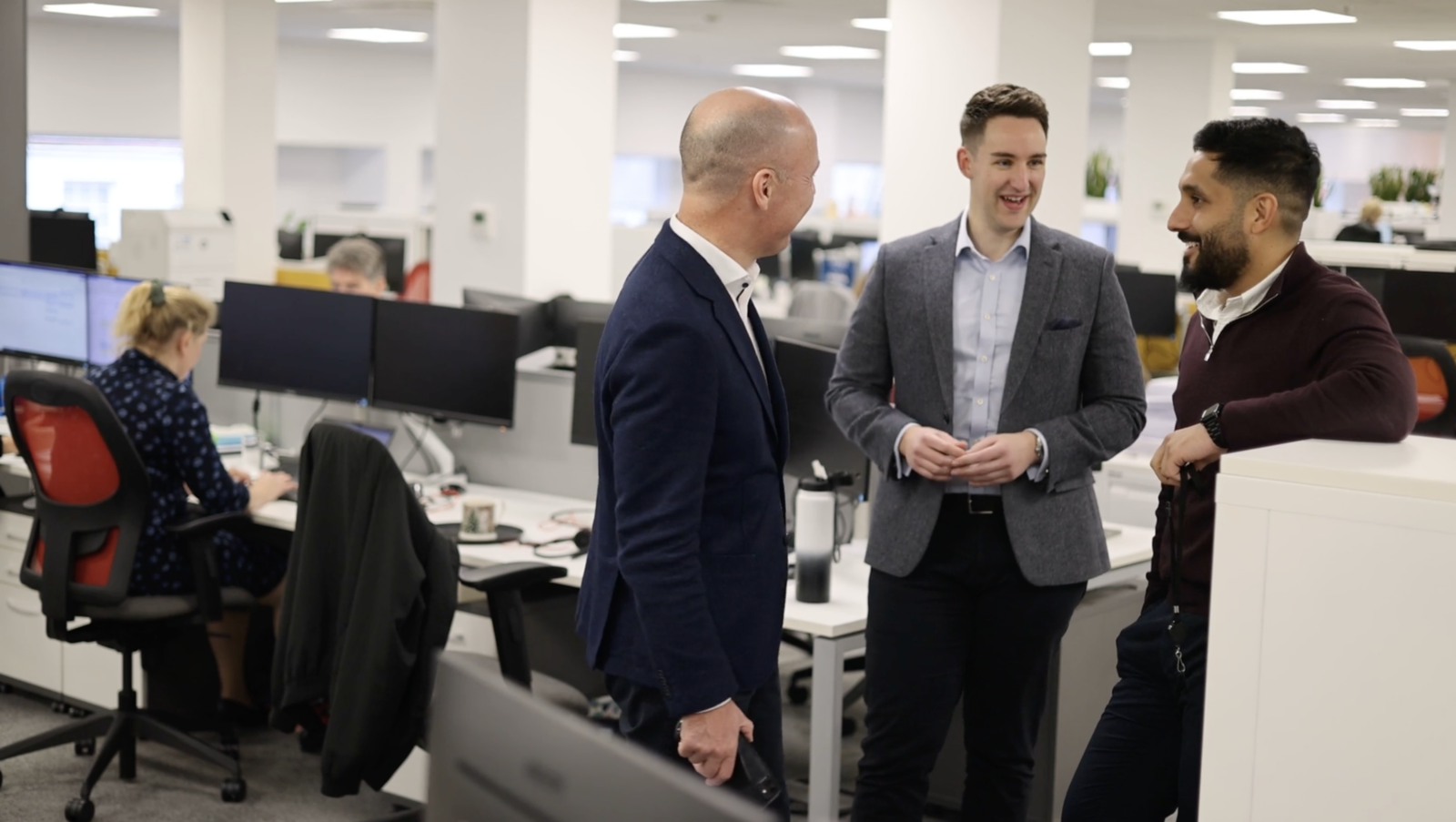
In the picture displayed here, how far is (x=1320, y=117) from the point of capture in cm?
1961

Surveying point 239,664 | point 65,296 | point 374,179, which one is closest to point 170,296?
point 239,664

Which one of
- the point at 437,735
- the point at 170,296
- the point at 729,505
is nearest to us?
the point at 437,735

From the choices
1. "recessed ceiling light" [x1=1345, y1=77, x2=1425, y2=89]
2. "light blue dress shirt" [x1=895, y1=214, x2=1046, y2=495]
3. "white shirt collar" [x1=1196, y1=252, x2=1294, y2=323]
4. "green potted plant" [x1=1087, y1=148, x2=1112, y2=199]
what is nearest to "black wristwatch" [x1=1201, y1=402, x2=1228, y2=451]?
"white shirt collar" [x1=1196, y1=252, x2=1294, y2=323]

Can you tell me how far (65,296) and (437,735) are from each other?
409 centimetres

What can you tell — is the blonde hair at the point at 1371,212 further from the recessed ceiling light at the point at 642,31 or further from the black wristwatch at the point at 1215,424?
the black wristwatch at the point at 1215,424

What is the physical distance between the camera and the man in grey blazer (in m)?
2.31

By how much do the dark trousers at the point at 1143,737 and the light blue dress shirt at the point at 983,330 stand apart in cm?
54

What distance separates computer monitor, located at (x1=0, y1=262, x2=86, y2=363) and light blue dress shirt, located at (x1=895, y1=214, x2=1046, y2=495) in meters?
3.23

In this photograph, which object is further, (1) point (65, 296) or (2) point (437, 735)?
(1) point (65, 296)

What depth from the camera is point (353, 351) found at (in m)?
3.94

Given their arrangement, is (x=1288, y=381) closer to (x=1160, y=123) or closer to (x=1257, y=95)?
(x=1160, y=123)

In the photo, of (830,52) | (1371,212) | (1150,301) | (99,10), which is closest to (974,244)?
(1150,301)

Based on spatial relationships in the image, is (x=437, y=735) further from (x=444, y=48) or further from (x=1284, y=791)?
(x=444, y=48)

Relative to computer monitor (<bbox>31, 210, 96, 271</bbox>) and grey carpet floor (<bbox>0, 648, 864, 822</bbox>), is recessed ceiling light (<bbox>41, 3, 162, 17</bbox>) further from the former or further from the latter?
grey carpet floor (<bbox>0, 648, 864, 822</bbox>)
